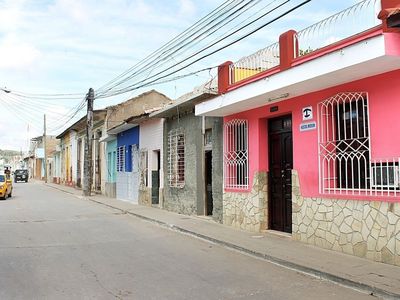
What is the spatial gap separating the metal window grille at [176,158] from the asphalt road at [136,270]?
4.13m

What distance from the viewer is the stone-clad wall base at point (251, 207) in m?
11.0

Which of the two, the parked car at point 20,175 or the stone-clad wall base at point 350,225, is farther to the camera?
the parked car at point 20,175

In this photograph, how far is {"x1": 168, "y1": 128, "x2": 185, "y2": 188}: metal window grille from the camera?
1593 cm

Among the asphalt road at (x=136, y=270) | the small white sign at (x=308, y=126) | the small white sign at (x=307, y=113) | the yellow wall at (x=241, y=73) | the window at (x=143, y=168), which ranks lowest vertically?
the asphalt road at (x=136, y=270)

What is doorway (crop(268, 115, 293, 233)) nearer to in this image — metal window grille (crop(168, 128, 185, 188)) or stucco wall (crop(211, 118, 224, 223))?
stucco wall (crop(211, 118, 224, 223))

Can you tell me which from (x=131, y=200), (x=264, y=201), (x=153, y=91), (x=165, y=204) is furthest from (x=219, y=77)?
(x=153, y=91)

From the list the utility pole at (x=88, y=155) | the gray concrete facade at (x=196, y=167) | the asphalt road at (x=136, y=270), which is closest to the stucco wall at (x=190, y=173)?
the gray concrete facade at (x=196, y=167)

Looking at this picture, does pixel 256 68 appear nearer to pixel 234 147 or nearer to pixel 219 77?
pixel 219 77

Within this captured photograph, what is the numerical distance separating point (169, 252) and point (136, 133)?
1294cm

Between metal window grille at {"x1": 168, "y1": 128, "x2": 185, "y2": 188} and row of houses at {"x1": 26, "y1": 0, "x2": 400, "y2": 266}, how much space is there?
2.4 inches

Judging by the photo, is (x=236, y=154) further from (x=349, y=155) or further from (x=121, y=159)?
(x=121, y=159)

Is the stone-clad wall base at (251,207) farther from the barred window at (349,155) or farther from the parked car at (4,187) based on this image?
the parked car at (4,187)

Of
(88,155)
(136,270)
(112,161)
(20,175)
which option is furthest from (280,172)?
(20,175)

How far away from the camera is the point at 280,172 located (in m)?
10.8
